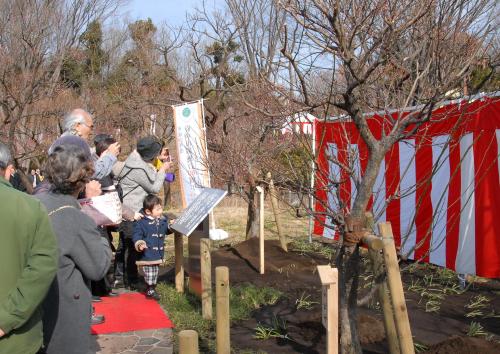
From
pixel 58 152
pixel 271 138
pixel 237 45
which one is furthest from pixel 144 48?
pixel 58 152

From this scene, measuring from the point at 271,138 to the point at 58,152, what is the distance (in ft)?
19.3

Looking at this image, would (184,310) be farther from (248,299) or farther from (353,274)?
(353,274)

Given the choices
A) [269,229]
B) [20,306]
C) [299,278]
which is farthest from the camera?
[269,229]

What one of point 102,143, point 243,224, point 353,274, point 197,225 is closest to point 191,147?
point 102,143

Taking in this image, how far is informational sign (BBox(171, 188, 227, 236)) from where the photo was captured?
4.89 m

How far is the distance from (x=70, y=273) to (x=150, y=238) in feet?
9.99

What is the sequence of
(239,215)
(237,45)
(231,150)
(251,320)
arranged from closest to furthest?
1. (251,320)
2. (231,150)
3. (237,45)
4. (239,215)

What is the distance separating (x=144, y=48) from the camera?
17672 mm

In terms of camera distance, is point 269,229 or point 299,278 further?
point 269,229

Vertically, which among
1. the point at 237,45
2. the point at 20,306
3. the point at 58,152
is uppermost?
the point at 237,45

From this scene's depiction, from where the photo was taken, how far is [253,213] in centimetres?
823

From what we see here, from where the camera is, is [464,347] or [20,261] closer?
[20,261]

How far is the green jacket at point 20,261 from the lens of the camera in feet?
Result: 6.81

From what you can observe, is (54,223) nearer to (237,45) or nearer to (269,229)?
(269,229)
